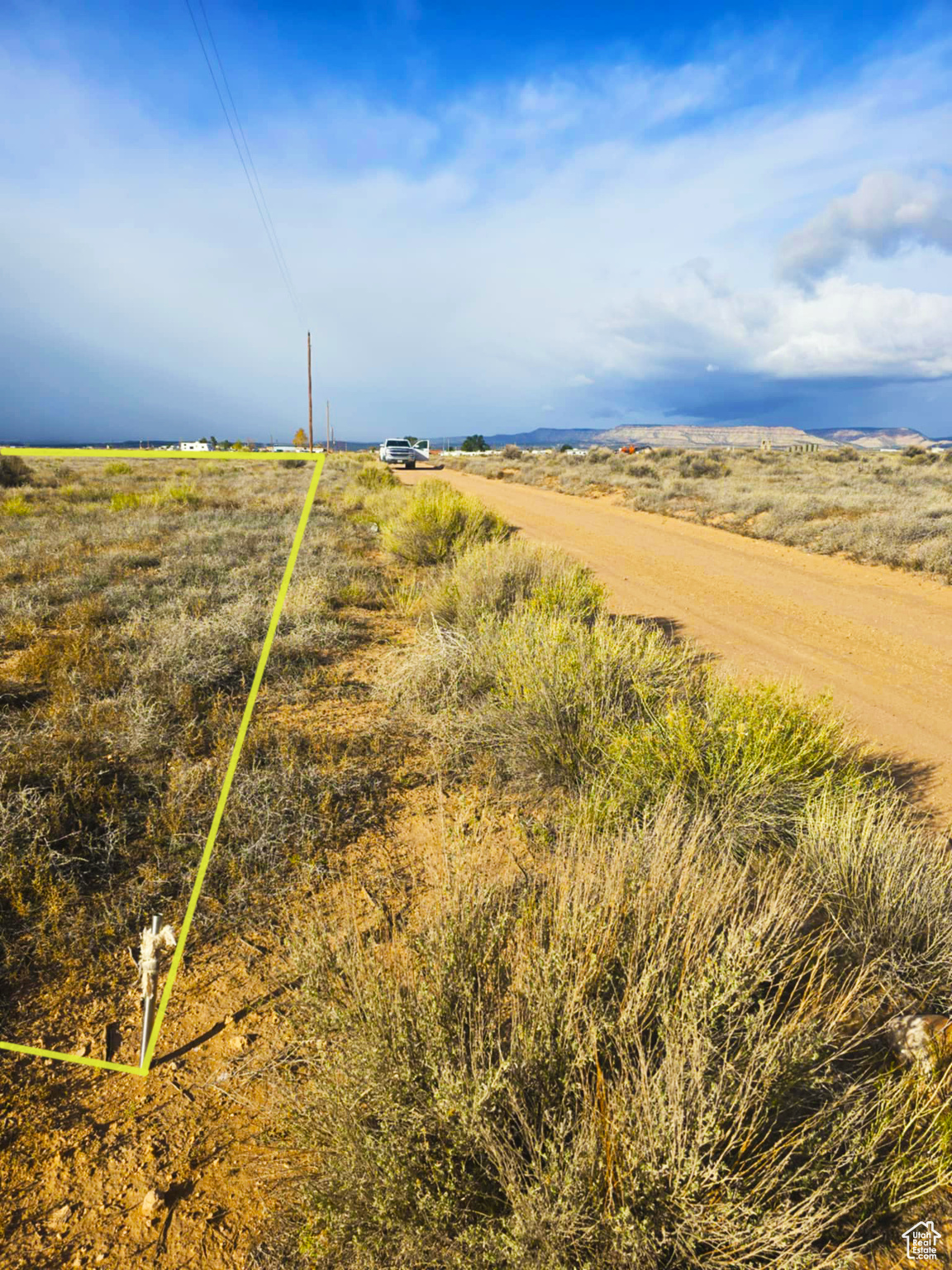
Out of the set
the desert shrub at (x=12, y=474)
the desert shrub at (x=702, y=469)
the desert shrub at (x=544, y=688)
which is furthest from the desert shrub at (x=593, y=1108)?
the desert shrub at (x=702, y=469)

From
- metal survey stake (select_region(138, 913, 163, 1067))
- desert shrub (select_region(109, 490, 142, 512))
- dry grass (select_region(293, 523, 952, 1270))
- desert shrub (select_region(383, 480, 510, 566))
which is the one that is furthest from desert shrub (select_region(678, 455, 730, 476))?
metal survey stake (select_region(138, 913, 163, 1067))

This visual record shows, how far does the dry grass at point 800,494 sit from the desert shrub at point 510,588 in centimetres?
656

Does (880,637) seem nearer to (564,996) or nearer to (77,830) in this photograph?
(564,996)

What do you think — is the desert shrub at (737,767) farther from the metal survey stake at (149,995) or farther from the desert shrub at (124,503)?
the desert shrub at (124,503)

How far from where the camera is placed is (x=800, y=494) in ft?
54.7

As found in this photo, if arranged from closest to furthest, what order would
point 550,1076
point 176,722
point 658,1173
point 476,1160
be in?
point 658,1173
point 476,1160
point 550,1076
point 176,722

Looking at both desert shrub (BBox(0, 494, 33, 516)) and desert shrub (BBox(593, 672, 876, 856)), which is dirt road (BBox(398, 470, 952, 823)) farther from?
desert shrub (BBox(0, 494, 33, 516))

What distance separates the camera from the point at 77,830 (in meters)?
3.24

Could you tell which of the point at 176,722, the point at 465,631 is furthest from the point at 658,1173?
the point at 465,631

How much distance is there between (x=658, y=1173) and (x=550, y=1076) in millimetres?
378

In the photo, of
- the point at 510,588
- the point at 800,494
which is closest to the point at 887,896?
the point at 510,588

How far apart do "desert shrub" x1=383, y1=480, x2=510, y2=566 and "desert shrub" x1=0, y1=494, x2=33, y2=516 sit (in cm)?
803

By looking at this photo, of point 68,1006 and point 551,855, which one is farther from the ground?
point 551,855

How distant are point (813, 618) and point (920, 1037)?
644 centimetres
